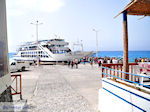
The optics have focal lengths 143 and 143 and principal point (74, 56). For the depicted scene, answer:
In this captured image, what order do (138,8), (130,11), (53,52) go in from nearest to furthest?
(138,8) < (130,11) < (53,52)

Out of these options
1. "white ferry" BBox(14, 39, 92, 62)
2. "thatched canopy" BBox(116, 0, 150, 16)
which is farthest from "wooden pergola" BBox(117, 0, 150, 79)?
"white ferry" BBox(14, 39, 92, 62)

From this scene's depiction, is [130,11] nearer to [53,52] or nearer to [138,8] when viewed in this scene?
[138,8]

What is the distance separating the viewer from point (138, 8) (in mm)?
6250

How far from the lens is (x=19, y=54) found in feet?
159

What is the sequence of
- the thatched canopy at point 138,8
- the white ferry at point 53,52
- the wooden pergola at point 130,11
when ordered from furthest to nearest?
the white ferry at point 53,52, the wooden pergola at point 130,11, the thatched canopy at point 138,8

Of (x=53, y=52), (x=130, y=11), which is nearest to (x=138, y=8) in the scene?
(x=130, y=11)

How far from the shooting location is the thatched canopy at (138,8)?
5655mm

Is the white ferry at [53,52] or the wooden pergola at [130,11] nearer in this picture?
the wooden pergola at [130,11]

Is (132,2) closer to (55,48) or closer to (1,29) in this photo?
(1,29)

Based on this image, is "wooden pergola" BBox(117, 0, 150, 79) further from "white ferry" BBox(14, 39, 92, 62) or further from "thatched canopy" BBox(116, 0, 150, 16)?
"white ferry" BBox(14, 39, 92, 62)

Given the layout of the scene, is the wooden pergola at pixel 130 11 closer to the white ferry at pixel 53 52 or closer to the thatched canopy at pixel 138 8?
the thatched canopy at pixel 138 8

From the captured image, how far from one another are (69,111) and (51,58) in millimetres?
31563

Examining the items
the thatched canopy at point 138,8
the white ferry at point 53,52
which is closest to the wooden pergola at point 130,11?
the thatched canopy at point 138,8

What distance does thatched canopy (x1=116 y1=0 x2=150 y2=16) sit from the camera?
5.65 m
